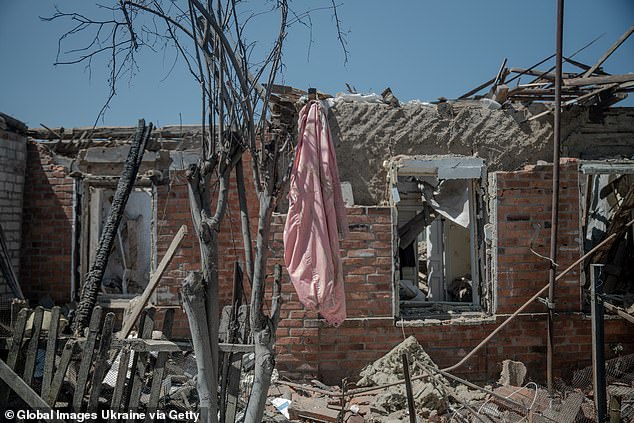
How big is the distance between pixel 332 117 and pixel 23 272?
458 centimetres

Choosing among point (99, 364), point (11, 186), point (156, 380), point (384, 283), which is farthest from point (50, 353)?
point (11, 186)

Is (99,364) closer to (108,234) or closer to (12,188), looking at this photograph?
(108,234)

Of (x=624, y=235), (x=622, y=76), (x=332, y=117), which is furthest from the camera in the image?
(x=624, y=235)

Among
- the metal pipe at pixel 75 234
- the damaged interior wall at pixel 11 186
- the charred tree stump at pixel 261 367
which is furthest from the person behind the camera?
the metal pipe at pixel 75 234

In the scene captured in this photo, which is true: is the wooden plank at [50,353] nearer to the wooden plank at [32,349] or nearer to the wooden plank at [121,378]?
the wooden plank at [32,349]

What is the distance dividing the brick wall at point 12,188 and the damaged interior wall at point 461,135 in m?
4.23

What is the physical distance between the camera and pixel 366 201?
221 inches

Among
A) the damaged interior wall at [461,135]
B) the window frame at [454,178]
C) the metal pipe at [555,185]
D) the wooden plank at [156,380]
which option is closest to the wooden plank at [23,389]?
the wooden plank at [156,380]

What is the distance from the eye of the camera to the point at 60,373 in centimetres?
322

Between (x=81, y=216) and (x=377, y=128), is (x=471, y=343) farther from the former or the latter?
(x=81, y=216)

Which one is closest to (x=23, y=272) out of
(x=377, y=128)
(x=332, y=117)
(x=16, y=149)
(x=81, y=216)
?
(x=81, y=216)

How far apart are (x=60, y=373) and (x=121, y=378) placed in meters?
0.41

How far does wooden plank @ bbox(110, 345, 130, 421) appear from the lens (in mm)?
3213

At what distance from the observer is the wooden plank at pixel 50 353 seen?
3242 millimetres
